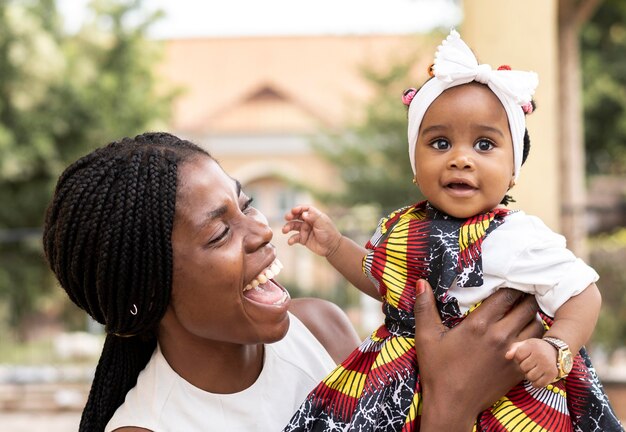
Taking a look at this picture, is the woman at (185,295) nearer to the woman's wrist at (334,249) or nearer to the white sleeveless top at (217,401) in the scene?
the white sleeveless top at (217,401)

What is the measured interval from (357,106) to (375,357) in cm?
2247

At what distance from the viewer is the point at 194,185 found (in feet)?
6.44

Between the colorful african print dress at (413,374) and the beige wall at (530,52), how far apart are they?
10.2 ft

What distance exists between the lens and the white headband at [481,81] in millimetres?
2027

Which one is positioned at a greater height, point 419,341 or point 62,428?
point 419,341

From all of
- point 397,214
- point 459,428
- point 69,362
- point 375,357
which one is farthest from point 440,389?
point 69,362

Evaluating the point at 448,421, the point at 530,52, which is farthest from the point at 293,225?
the point at 530,52

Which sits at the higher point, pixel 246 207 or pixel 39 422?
pixel 246 207

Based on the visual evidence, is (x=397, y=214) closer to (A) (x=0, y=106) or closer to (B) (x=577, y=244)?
(B) (x=577, y=244)

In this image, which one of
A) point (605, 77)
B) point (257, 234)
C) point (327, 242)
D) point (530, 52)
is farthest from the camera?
point (605, 77)

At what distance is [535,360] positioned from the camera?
5.76ft

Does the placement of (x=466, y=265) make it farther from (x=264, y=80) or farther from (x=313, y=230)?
(x=264, y=80)

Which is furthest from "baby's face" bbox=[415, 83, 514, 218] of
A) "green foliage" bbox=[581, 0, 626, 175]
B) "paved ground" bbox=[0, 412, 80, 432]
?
"green foliage" bbox=[581, 0, 626, 175]

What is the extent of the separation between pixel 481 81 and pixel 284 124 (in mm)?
32635
